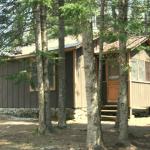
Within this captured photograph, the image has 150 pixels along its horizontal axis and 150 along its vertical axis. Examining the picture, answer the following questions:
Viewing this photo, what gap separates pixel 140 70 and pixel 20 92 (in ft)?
22.3

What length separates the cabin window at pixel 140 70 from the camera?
77.6ft

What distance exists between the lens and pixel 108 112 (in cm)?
2325

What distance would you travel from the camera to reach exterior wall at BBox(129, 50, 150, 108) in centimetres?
2303

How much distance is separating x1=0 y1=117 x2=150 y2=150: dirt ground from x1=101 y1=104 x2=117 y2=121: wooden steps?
335 centimetres

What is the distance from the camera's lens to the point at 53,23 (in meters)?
19.0

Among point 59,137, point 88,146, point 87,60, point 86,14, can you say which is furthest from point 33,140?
point 86,14

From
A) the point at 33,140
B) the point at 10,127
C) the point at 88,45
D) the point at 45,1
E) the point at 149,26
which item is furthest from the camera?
A: the point at 10,127

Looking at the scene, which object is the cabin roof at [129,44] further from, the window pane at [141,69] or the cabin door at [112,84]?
the window pane at [141,69]

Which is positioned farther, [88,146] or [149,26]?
[149,26]

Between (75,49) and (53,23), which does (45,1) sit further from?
(75,49)

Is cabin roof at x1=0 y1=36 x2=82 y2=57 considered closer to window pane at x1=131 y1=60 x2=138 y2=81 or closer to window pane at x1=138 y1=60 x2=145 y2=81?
window pane at x1=131 y1=60 x2=138 y2=81

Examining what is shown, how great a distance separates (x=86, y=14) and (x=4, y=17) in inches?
298

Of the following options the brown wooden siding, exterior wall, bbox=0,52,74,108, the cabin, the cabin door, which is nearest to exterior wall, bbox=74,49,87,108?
the cabin

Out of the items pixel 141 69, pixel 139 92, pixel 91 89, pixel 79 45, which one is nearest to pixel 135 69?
pixel 141 69
